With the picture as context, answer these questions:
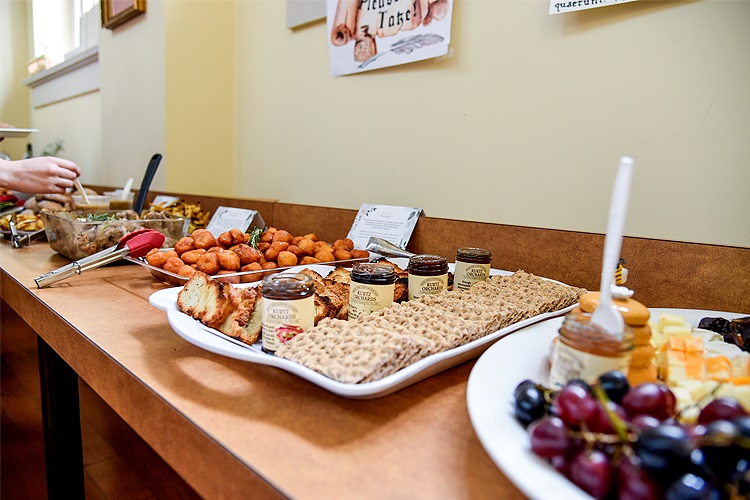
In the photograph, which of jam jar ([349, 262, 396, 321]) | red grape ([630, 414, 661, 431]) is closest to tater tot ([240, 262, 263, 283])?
jam jar ([349, 262, 396, 321])

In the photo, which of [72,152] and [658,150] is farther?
[72,152]

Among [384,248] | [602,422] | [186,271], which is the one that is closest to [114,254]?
[186,271]

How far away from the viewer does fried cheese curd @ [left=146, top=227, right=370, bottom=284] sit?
100 cm

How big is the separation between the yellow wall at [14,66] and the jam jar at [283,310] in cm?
470

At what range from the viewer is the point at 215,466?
0.41m

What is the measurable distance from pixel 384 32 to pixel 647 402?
4.22 feet

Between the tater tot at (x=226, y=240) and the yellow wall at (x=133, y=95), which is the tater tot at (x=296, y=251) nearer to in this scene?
the tater tot at (x=226, y=240)

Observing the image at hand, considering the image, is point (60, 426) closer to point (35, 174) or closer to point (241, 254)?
point (241, 254)

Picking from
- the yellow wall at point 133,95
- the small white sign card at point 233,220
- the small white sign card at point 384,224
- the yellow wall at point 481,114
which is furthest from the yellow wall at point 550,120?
the yellow wall at point 133,95

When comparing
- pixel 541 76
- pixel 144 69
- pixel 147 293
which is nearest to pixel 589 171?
pixel 541 76

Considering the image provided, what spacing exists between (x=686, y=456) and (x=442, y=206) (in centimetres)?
105

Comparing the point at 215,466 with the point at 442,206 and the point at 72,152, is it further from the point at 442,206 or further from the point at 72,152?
the point at 72,152

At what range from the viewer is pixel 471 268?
85 centimetres

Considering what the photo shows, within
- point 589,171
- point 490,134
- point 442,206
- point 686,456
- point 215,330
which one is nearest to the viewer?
point 686,456
